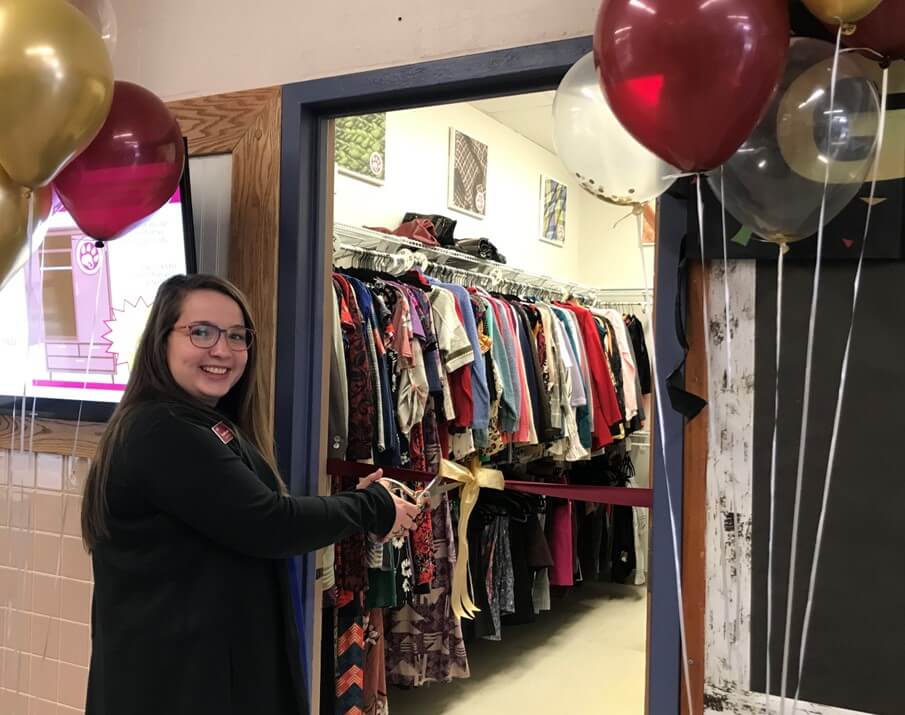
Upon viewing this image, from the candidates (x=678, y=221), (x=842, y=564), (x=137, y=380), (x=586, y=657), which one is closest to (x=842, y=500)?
(x=842, y=564)

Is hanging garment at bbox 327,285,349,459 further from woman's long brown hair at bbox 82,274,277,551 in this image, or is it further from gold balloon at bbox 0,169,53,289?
gold balloon at bbox 0,169,53,289

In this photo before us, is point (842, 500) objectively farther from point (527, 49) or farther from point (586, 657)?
point (586, 657)

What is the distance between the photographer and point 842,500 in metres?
1.43

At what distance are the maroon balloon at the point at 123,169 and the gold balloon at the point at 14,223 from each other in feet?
0.23

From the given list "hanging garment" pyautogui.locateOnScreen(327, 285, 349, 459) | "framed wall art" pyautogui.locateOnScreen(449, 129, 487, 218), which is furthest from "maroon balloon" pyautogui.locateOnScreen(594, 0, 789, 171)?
"framed wall art" pyautogui.locateOnScreen(449, 129, 487, 218)

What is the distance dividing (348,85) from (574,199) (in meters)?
3.92

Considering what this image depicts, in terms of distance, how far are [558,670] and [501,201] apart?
2.58 meters

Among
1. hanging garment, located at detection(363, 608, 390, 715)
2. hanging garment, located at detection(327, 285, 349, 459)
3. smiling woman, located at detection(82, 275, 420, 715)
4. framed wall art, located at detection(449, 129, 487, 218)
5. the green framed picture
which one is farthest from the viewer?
framed wall art, located at detection(449, 129, 487, 218)

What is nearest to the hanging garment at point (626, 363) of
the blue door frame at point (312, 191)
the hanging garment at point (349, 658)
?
the hanging garment at point (349, 658)

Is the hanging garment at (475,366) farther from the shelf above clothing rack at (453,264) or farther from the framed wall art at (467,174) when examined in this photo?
the framed wall art at (467,174)

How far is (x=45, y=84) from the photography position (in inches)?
51.6

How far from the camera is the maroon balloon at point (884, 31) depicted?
113cm

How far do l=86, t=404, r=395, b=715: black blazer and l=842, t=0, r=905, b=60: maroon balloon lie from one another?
1159mm

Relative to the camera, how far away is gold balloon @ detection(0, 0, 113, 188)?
130 centimetres
